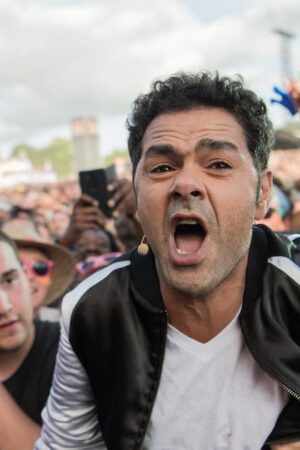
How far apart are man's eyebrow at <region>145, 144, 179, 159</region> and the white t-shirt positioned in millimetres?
505

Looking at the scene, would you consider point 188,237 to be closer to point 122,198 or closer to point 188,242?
point 188,242

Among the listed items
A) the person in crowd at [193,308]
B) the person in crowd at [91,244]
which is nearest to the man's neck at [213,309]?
the person in crowd at [193,308]

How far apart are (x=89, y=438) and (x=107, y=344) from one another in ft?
1.13

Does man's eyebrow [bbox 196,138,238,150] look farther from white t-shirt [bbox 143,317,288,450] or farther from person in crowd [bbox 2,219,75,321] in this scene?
person in crowd [bbox 2,219,75,321]

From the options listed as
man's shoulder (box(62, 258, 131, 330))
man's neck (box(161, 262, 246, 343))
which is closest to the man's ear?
man's neck (box(161, 262, 246, 343))

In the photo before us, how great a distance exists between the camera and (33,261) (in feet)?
11.3

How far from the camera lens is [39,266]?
135 inches

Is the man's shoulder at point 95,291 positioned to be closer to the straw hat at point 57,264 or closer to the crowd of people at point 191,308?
the crowd of people at point 191,308

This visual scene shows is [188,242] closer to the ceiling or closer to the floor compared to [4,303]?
closer to the ceiling

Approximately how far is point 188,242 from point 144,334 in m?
0.30

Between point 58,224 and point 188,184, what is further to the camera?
point 58,224

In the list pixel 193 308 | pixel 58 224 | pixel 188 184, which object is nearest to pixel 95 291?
pixel 193 308

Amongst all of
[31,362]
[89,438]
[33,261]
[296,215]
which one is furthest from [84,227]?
[89,438]

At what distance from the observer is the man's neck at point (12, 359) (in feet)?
7.58
